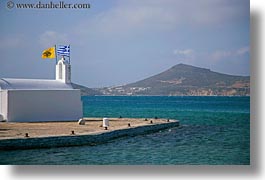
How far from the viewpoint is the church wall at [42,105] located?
15.4 m

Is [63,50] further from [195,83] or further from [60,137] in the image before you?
[195,83]

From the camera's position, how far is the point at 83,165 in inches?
416

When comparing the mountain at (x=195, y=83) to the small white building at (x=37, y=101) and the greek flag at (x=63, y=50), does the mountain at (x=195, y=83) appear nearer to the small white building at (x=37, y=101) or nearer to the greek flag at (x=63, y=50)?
the small white building at (x=37, y=101)

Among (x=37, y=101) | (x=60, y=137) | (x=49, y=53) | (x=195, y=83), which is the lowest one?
(x=60, y=137)

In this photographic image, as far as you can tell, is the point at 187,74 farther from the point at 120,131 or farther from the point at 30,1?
the point at 30,1

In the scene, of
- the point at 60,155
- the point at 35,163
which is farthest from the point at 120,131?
the point at 35,163

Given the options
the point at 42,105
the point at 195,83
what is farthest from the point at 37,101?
the point at 195,83

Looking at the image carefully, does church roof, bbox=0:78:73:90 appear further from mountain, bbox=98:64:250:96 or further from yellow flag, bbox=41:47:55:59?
mountain, bbox=98:64:250:96

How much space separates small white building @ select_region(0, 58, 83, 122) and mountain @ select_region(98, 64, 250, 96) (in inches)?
80.0

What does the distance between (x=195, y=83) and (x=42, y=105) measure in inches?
191

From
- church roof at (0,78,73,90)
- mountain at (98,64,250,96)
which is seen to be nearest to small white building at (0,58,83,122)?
church roof at (0,78,73,90)

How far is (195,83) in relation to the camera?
1494 cm

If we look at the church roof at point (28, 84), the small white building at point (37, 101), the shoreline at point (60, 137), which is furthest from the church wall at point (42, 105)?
the church roof at point (28, 84)

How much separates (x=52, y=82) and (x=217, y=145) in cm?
744
